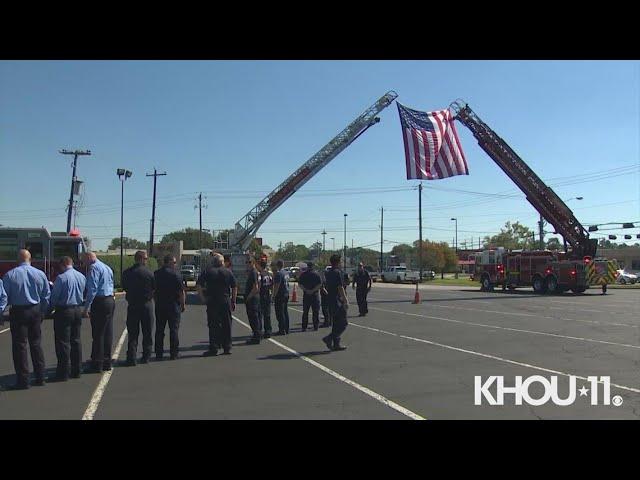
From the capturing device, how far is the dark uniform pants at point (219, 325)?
10641mm

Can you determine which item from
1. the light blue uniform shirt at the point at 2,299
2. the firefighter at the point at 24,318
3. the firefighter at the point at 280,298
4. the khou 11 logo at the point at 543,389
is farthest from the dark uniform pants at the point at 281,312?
the light blue uniform shirt at the point at 2,299

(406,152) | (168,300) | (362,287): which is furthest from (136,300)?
(406,152)

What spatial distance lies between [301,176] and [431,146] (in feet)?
24.4

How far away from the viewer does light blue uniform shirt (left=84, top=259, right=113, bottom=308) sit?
882cm

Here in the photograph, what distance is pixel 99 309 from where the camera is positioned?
8.94 m

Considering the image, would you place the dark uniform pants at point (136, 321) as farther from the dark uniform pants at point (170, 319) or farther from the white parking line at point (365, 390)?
the white parking line at point (365, 390)

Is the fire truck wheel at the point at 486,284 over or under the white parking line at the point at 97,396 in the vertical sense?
over

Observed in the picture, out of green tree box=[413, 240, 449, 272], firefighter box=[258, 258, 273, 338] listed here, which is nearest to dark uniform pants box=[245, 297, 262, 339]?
firefighter box=[258, 258, 273, 338]

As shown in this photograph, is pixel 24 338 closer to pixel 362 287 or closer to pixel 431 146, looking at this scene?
pixel 362 287

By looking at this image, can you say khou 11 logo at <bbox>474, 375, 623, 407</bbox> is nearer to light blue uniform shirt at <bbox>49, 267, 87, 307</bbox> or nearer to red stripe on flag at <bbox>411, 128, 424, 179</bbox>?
light blue uniform shirt at <bbox>49, 267, 87, 307</bbox>

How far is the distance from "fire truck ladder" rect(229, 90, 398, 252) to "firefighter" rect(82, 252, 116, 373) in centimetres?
2047

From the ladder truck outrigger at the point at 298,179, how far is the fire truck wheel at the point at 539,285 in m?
13.4
